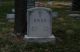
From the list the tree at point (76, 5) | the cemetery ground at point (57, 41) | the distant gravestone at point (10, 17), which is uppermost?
the tree at point (76, 5)

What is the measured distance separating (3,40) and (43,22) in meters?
1.04

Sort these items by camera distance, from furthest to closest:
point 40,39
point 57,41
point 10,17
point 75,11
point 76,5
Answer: point 76,5 < point 75,11 < point 10,17 < point 57,41 < point 40,39

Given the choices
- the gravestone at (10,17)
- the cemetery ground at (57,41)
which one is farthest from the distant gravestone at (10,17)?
the cemetery ground at (57,41)

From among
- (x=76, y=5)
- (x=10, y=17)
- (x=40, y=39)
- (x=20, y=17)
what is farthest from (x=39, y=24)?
(x=76, y=5)

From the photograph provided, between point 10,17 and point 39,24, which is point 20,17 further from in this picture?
point 10,17

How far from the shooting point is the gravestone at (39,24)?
762 centimetres

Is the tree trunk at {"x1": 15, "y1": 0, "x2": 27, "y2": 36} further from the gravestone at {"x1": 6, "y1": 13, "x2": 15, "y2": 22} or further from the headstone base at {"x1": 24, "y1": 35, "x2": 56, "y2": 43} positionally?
the gravestone at {"x1": 6, "y1": 13, "x2": 15, "y2": 22}

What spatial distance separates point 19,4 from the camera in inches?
324

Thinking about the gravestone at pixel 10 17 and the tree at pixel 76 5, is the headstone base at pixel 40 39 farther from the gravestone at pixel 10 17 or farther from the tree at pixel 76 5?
the tree at pixel 76 5

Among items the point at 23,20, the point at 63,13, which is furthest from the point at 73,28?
the point at 63,13

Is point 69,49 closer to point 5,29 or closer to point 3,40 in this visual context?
point 3,40

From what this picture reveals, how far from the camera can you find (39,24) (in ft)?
25.1

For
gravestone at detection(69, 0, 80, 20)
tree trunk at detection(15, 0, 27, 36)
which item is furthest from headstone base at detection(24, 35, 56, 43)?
gravestone at detection(69, 0, 80, 20)

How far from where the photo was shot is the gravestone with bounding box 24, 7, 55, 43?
300 inches
